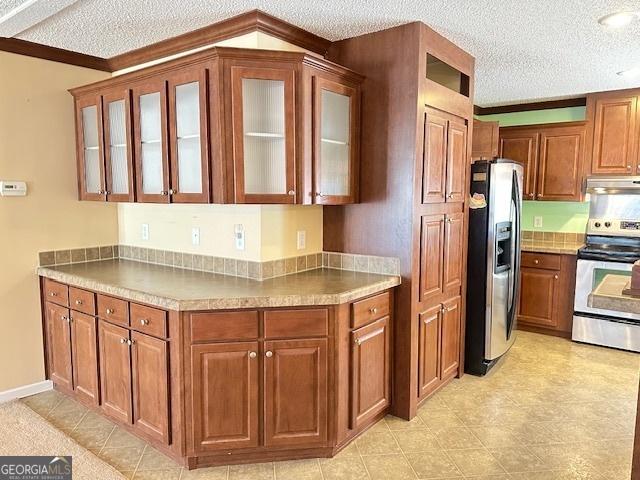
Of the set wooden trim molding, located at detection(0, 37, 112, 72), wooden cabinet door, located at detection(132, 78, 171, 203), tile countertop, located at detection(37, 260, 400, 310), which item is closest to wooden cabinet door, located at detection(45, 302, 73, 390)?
tile countertop, located at detection(37, 260, 400, 310)

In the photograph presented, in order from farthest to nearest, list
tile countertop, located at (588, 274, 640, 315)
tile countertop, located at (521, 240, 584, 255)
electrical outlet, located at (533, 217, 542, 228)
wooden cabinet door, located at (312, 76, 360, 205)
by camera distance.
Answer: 1. electrical outlet, located at (533, 217, 542, 228)
2. tile countertop, located at (521, 240, 584, 255)
3. wooden cabinet door, located at (312, 76, 360, 205)
4. tile countertop, located at (588, 274, 640, 315)

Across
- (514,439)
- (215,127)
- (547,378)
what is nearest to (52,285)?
(215,127)

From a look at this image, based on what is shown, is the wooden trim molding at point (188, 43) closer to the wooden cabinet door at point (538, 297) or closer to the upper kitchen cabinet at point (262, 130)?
the upper kitchen cabinet at point (262, 130)

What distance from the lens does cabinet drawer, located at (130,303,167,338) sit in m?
2.39

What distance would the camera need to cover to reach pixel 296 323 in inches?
94.5

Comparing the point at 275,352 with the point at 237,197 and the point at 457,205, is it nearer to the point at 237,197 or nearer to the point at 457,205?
the point at 237,197

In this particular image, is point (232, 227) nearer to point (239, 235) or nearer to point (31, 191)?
point (239, 235)

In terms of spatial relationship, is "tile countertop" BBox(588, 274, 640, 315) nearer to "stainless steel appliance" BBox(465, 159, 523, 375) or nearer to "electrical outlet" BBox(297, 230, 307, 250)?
"stainless steel appliance" BBox(465, 159, 523, 375)

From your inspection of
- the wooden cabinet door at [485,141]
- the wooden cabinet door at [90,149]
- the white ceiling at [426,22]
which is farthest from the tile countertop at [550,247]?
the wooden cabinet door at [90,149]

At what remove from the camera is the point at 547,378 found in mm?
3648

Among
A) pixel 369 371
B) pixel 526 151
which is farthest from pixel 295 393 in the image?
pixel 526 151

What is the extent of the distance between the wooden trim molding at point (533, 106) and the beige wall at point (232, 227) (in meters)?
3.19

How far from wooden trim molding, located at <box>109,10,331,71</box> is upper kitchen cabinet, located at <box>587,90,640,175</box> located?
3095 millimetres

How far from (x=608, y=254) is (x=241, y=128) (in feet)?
12.0
